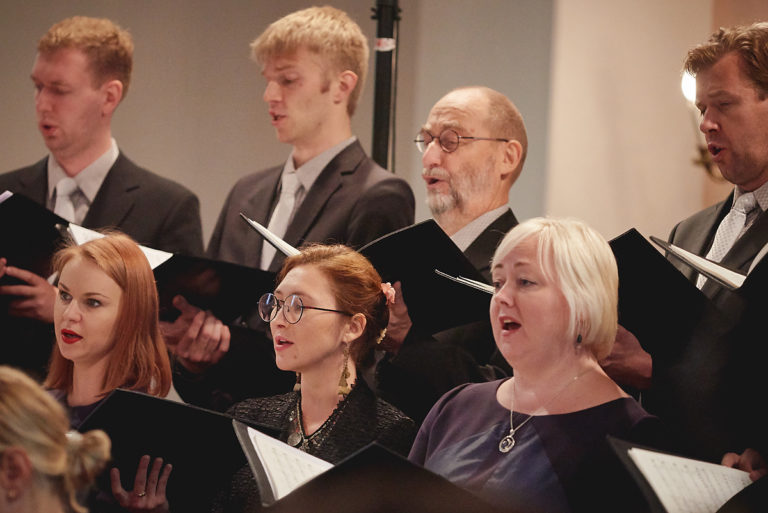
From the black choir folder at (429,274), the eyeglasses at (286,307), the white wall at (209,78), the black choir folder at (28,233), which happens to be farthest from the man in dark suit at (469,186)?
the white wall at (209,78)

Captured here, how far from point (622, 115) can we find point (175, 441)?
3.21 metres

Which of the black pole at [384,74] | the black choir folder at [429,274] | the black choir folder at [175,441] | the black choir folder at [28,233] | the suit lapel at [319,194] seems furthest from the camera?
the black pole at [384,74]

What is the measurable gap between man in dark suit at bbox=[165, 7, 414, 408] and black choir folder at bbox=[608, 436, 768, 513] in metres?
1.62

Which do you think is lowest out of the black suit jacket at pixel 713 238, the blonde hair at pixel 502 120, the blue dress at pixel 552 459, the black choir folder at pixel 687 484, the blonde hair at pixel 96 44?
the blue dress at pixel 552 459

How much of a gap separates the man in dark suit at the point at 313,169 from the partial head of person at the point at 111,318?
18.9 inches

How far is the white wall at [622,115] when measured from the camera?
4770 millimetres

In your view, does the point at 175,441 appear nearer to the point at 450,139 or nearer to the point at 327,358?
the point at 327,358

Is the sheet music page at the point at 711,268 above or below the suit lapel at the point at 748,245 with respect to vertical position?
above

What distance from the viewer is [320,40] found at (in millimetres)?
3684

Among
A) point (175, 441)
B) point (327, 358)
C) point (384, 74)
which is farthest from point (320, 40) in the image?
point (175, 441)

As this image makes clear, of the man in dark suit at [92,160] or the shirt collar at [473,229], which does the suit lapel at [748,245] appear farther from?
the man in dark suit at [92,160]

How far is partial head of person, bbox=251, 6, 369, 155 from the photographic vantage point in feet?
12.0

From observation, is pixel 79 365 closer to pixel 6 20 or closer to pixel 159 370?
pixel 159 370

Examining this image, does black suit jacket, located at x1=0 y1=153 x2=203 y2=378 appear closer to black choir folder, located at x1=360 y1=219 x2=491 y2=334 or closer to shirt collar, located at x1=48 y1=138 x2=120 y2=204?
shirt collar, located at x1=48 y1=138 x2=120 y2=204
